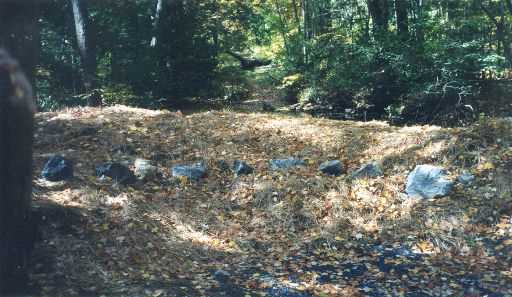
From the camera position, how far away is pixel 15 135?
13.6 feet

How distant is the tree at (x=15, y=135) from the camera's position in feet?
13.4

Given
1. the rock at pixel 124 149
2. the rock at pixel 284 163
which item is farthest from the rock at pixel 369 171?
the rock at pixel 124 149

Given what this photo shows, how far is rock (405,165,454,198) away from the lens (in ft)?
23.2

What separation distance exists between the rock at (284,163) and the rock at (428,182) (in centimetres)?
200

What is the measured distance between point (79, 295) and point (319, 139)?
231 inches

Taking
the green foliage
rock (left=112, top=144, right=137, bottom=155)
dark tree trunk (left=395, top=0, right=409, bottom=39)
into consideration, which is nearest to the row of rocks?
rock (left=112, top=144, right=137, bottom=155)

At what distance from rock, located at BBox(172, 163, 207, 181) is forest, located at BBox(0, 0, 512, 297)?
29 mm

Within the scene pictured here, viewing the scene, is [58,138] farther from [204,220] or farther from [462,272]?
[462,272]

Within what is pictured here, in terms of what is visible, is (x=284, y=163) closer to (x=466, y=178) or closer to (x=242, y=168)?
(x=242, y=168)

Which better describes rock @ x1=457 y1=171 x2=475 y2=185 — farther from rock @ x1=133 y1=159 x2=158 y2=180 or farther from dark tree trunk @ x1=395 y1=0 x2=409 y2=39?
→ dark tree trunk @ x1=395 y1=0 x2=409 y2=39

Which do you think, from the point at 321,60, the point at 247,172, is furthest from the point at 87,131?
the point at 321,60

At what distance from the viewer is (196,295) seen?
4941mm

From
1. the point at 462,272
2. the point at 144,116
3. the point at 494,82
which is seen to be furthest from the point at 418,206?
the point at 494,82

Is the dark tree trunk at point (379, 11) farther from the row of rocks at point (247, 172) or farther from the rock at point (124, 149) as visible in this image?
the rock at point (124, 149)
